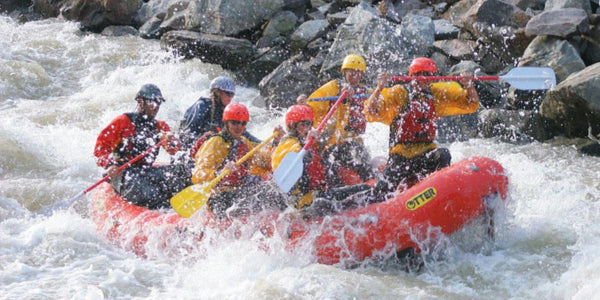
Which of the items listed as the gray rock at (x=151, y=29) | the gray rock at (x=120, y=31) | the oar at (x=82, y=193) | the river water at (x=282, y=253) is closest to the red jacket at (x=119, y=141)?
the oar at (x=82, y=193)

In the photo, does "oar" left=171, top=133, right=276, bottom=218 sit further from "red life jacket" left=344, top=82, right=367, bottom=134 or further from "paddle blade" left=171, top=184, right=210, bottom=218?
"red life jacket" left=344, top=82, right=367, bottom=134

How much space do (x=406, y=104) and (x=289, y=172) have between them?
1.37m

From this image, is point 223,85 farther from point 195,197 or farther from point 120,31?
point 120,31

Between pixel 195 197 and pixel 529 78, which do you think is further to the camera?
pixel 529 78

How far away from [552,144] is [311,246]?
474cm

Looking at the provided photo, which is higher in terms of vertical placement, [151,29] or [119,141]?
[119,141]

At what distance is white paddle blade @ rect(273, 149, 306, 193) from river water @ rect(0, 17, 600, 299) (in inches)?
26.5

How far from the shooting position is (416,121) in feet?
19.2

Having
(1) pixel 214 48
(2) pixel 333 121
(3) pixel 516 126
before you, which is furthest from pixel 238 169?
(1) pixel 214 48

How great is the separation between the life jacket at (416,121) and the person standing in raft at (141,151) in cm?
238

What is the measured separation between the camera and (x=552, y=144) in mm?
8828

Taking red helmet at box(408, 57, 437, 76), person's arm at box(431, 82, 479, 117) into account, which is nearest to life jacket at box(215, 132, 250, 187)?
red helmet at box(408, 57, 437, 76)

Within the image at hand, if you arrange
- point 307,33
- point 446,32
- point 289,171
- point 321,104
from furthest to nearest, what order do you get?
point 307,33, point 446,32, point 321,104, point 289,171

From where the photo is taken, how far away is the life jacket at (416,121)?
231 inches
